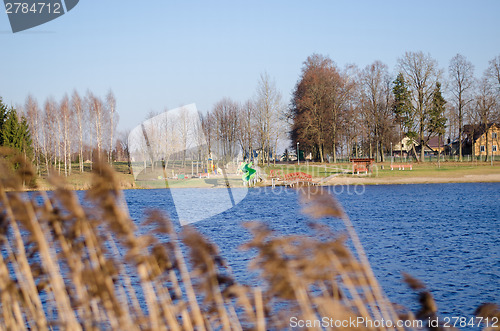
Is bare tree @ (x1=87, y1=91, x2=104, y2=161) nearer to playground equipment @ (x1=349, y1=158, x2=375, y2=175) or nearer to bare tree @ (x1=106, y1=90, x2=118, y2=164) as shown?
bare tree @ (x1=106, y1=90, x2=118, y2=164)

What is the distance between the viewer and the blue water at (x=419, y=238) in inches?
488

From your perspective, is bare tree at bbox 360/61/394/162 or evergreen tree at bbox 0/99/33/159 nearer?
evergreen tree at bbox 0/99/33/159

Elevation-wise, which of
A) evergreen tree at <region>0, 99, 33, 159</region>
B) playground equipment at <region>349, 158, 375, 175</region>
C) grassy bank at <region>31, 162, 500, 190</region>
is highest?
evergreen tree at <region>0, 99, 33, 159</region>

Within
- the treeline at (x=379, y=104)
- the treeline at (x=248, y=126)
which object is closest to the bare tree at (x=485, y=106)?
the treeline at (x=379, y=104)

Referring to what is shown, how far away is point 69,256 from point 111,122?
2606 inches

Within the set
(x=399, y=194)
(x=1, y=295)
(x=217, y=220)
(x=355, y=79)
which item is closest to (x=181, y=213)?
(x=217, y=220)

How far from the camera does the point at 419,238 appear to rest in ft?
66.3

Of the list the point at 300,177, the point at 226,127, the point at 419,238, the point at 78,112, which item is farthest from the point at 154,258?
the point at 226,127

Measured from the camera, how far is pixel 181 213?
31766mm

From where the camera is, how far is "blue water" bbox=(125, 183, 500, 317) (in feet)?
40.7

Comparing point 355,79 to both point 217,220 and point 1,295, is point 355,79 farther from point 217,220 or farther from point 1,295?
point 1,295

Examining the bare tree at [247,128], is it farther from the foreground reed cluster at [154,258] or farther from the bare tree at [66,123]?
the foreground reed cluster at [154,258]

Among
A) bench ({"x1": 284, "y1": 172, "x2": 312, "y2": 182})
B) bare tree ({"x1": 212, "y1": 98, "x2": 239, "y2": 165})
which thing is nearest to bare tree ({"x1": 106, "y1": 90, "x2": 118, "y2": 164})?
bare tree ({"x1": 212, "y1": 98, "x2": 239, "y2": 165})

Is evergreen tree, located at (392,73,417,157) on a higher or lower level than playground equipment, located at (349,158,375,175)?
higher
